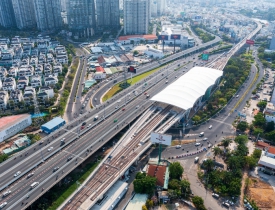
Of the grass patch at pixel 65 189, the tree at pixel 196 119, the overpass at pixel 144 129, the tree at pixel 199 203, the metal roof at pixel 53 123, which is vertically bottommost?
the grass patch at pixel 65 189

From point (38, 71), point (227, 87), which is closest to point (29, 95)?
point (38, 71)

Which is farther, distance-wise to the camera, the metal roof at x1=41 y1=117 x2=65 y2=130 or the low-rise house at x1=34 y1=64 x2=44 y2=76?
the low-rise house at x1=34 y1=64 x2=44 y2=76

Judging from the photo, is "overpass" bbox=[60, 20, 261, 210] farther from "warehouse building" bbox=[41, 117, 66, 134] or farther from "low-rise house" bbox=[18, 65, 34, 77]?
"low-rise house" bbox=[18, 65, 34, 77]

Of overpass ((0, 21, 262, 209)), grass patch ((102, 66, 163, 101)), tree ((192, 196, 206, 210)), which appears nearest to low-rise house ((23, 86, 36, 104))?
overpass ((0, 21, 262, 209))

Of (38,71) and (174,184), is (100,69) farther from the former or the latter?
(174,184)

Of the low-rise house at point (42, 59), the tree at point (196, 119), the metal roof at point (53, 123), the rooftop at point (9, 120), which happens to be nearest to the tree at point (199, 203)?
the tree at point (196, 119)

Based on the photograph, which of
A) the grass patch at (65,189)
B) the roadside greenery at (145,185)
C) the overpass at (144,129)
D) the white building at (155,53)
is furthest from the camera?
the white building at (155,53)

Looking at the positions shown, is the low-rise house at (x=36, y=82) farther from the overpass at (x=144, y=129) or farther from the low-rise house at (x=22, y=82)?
the overpass at (x=144, y=129)
